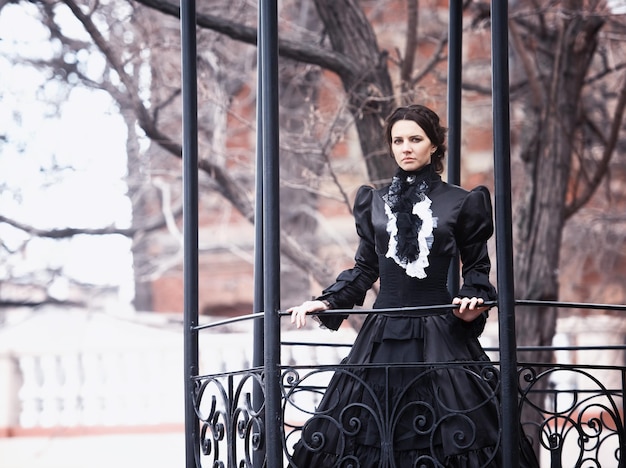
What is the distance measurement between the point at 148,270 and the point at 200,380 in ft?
21.1

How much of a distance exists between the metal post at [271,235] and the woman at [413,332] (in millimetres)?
191

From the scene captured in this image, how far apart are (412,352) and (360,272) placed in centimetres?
46

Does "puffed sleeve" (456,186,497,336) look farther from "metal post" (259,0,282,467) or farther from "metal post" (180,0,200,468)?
"metal post" (180,0,200,468)

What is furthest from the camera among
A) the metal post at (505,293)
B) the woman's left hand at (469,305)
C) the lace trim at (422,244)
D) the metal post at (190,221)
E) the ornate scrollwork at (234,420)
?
the metal post at (190,221)

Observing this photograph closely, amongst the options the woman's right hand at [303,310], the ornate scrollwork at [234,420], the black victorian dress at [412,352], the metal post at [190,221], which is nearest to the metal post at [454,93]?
the black victorian dress at [412,352]

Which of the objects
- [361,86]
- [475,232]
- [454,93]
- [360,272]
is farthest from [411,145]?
[361,86]

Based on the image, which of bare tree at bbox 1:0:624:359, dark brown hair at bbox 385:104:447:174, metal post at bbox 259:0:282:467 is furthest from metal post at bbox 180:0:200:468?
bare tree at bbox 1:0:624:359

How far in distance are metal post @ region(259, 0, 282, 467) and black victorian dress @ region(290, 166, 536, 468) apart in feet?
0.64

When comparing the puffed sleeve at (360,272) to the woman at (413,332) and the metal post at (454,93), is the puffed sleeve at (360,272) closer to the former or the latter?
the woman at (413,332)

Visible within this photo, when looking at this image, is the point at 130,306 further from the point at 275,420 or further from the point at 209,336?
the point at 275,420

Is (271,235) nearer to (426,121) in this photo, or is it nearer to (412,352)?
(412,352)

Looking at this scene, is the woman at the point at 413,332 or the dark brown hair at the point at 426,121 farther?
the dark brown hair at the point at 426,121

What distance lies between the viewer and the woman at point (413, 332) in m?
3.81

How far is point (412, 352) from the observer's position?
4059 mm
